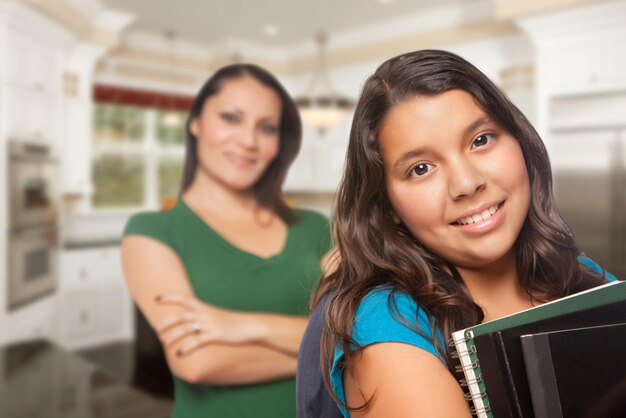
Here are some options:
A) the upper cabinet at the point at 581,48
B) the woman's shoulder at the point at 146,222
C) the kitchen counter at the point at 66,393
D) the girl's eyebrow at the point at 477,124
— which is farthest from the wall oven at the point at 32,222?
the upper cabinet at the point at 581,48

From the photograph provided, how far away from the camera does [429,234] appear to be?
1.28 ft

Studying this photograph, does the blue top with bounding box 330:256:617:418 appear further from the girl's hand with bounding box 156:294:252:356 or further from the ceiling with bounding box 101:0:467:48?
the ceiling with bounding box 101:0:467:48

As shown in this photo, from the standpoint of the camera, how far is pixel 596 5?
87.6 inches

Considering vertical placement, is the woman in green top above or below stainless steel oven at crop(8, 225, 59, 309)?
above

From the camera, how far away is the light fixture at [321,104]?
119 centimetres

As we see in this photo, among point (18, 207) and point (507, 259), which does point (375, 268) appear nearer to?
point (507, 259)

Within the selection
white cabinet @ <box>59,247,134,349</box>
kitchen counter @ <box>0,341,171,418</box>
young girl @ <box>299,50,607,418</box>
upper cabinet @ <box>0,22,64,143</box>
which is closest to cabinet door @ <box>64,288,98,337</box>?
white cabinet @ <box>59,247,134,349</box>

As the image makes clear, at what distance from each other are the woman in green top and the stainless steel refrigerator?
212 centimetres

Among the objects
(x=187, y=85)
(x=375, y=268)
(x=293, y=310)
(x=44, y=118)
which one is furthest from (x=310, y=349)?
(x=44, y=118)

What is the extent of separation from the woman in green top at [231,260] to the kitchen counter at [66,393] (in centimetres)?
26

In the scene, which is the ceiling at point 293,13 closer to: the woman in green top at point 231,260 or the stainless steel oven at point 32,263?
the woman in green top at point 231,260

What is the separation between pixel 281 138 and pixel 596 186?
2.19 m

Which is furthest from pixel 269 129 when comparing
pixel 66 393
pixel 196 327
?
pixel 66 393

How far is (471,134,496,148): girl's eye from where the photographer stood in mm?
372
